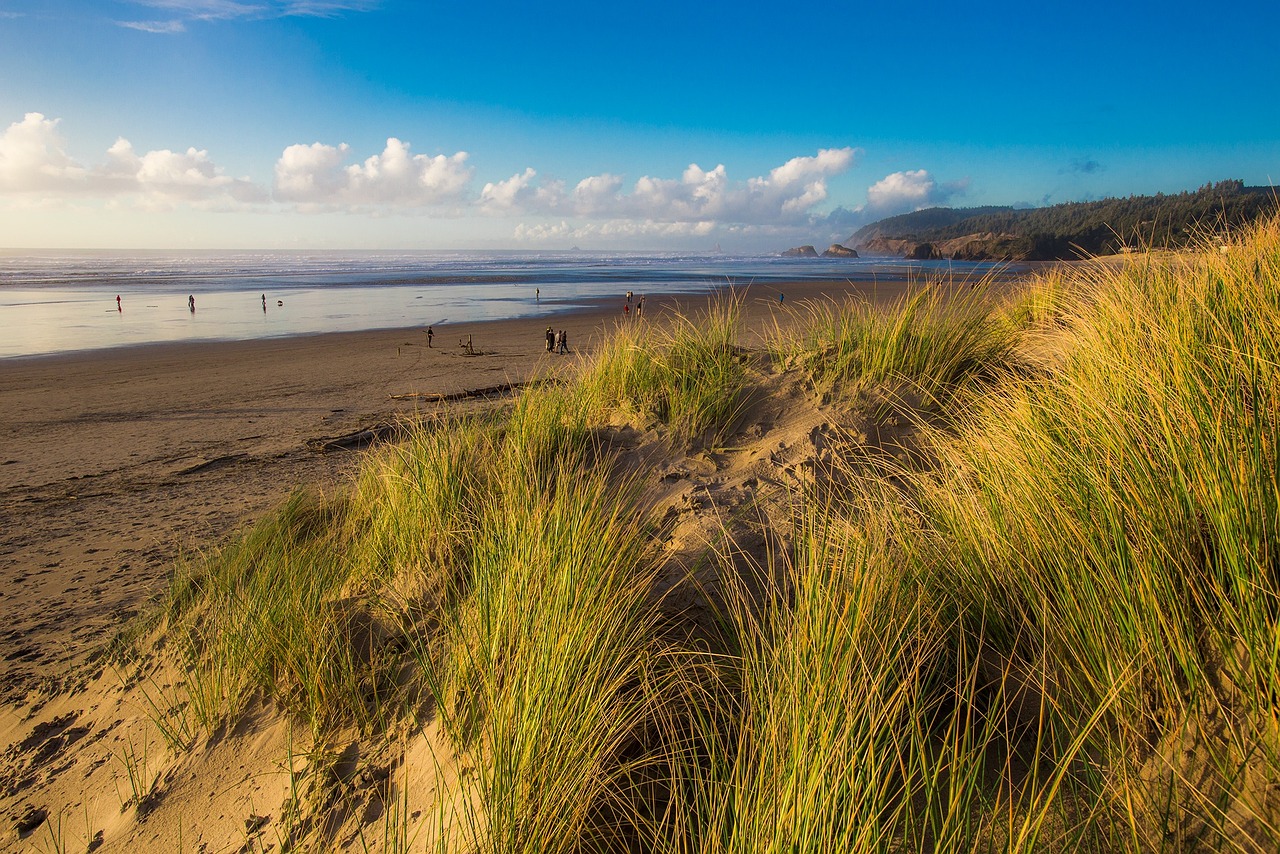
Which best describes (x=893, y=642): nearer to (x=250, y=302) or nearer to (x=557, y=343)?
→ (x=557, y=343)

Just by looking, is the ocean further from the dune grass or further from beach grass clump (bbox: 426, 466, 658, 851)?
beach grass clump (bbox: 426, 466, 658, 851)

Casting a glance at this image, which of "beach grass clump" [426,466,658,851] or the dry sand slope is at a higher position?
"beach grass clump" [426,466,658,851]

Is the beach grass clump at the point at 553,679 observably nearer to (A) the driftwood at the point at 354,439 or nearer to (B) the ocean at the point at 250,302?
(A) the driftwood at the point at 354,439

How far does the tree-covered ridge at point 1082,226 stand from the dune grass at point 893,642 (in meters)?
3.97

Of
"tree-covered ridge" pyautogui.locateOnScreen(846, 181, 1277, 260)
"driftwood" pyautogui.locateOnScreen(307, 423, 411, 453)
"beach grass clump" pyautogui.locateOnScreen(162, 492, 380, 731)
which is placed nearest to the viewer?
"beach grass clump" pyautogui.locateOnScreen(162, 492, 380, 731)

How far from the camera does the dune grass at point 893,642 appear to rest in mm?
1574

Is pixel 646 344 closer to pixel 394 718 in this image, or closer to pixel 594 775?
pixel 394 718

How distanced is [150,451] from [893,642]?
9554 mm

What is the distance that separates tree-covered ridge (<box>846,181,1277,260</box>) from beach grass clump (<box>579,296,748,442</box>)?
3625 mm

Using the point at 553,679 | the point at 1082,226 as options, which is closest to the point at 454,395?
the point at 553,679

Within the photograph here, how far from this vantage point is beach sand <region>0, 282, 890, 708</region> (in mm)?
4625

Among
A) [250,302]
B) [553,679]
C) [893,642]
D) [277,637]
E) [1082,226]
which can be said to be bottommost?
[277,637]

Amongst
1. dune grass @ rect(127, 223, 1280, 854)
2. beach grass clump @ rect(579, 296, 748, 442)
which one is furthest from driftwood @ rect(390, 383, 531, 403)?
dune grass @ rect(127, 223, 1280, 854)

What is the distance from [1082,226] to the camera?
60.1 meters
